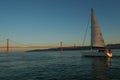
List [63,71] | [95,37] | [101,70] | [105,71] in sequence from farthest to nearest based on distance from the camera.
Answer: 1. [95,37]
2. [101,70]
3. [63,71]
4. [105,71]

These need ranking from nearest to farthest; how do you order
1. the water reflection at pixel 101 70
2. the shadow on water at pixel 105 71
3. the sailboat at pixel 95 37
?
1. the shadow on water at pixel 105 71
2. the water reflection at pixel 101 70
3. the sailboat at pixel 95 37

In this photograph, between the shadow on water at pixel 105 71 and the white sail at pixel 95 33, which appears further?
the white sail at pixel 95 33

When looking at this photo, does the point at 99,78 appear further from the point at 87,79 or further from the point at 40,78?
the point at 40,78

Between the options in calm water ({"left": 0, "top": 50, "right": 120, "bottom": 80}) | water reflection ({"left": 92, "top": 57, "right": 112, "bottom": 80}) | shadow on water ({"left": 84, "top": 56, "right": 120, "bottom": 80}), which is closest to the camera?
shadow on water ({"left": 84, "top": 56, "right": 120, "bottom": 80})

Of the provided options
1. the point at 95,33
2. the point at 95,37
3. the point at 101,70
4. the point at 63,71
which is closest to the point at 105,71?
the point at 101,70

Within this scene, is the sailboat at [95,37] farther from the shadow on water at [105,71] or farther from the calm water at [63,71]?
the shadow on water at [105,71]

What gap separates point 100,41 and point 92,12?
9.09 metres

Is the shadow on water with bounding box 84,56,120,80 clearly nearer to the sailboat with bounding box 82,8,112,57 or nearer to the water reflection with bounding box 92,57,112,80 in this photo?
the water reflection with bounding box 92,57,112,80

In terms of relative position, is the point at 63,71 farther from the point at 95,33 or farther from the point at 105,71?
the point at 95,33

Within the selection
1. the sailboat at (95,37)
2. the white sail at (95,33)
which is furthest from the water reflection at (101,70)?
the white sail at (95,33)

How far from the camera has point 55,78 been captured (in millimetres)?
22859

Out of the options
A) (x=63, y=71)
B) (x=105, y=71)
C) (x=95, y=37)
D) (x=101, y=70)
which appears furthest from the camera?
(x=95, y=37)

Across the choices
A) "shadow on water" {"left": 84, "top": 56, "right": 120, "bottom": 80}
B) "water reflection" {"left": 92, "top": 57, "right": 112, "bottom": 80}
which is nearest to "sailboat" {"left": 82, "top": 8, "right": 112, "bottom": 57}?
"water reflection" {"left": 92, "top": 57, "right": 112, "bottom": 80}

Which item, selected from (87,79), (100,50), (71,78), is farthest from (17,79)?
(100,50)
